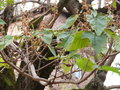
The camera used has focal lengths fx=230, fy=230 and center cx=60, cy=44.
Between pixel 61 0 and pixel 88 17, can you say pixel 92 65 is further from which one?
pixel 61 0

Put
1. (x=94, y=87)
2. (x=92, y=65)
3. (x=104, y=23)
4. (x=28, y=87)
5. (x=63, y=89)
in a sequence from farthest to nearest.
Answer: (x=63, y=89), (x=28, y=87), (x=94, y=87), (x=92, y=65), (x=104, y=23)

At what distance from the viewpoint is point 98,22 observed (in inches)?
27.8

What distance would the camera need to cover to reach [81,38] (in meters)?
0.72

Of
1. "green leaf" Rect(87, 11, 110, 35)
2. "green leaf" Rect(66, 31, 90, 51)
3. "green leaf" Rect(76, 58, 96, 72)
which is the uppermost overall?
"green leaf" Rect(87, 11, 110, 35)

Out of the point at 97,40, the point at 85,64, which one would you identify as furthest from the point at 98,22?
the point at 85,64

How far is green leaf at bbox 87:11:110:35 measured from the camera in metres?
0.68

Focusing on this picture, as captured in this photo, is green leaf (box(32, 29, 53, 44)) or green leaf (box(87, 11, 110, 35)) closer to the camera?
green leaf (box(87, 11, 110, 35))

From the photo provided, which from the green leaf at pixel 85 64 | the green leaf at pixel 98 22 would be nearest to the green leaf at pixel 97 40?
the green leaf at pixel 98 22

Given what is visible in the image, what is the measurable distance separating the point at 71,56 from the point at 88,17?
7.7 inches

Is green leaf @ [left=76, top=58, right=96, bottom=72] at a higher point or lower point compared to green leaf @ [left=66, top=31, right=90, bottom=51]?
lower

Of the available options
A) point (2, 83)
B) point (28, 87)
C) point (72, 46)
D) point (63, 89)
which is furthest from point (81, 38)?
point (63, 89)

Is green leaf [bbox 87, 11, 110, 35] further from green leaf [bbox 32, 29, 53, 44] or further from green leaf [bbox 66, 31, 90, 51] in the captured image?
green leaf [bbox 32, 29, 53, 44]

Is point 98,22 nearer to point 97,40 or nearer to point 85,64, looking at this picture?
point 97,40

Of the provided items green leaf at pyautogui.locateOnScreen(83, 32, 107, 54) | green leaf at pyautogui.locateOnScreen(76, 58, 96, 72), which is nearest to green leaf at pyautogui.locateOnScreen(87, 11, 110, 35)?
green leaf at pyautogui.locateOnScreen(83, 32, 107, 54)
